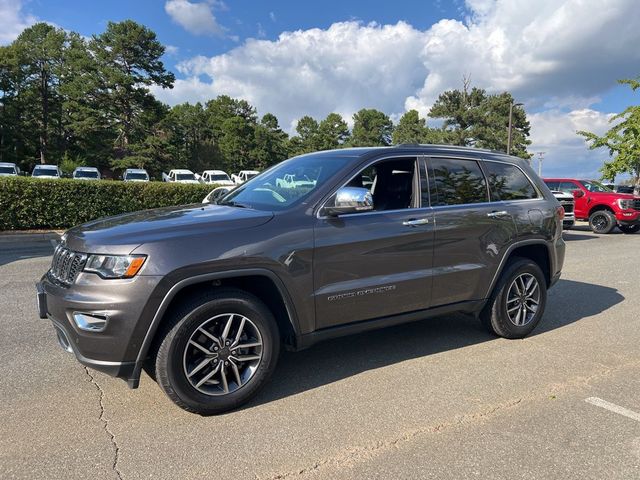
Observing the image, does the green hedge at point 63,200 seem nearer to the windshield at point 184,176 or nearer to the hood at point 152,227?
the hood at point 152,227

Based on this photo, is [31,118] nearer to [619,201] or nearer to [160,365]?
[619,201]

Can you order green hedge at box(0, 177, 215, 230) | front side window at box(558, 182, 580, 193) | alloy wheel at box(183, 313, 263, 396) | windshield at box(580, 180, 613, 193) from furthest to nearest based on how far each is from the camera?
front side window at box(558, 182, 580, 193)
windshield at box(580, 180, 613, 193)
green hedge at box(0, 177, 215, 230)
alloy wheel at box(183, 313, 263, 396)

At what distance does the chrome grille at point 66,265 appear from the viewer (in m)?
3.01

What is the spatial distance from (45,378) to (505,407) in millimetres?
3425

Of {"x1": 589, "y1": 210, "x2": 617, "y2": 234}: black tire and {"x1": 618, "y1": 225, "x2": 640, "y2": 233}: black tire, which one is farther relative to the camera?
{"x1": 618, "y1": 225, "x2": 640, "y2": 233}: black tire

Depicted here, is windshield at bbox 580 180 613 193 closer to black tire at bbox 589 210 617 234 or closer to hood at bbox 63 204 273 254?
black tire at bbox 589 210 617 234

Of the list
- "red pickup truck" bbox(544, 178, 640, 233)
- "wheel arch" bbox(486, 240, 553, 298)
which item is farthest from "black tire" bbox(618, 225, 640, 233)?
"wheel arch" bbox(486, 240, 553, 298)

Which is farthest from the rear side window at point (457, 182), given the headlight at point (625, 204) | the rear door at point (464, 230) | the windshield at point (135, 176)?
the windshield at point (135, 176)

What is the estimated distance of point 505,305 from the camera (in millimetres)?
4605

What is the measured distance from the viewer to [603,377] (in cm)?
390

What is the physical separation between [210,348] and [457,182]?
262 centimetres

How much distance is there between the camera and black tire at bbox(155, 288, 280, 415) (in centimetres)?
301

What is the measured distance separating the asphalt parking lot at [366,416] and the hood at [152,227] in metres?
1.14

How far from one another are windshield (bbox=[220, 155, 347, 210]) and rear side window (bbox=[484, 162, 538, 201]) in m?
1.65
